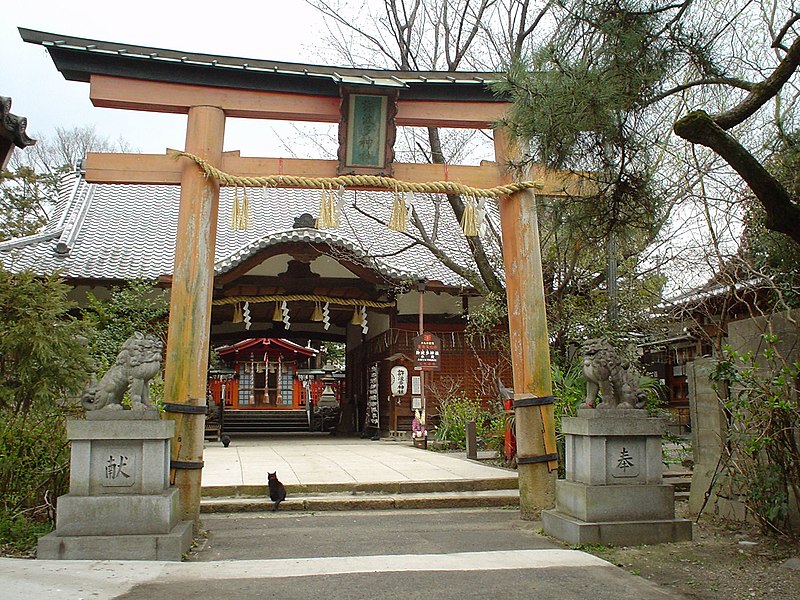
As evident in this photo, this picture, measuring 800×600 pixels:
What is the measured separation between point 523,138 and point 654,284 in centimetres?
608

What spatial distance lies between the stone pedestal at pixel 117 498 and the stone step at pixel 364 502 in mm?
2290

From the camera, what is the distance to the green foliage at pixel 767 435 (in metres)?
5.58

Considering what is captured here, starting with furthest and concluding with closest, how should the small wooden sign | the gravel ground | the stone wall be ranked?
the small wooden sign < the stone wall < the gravel ground

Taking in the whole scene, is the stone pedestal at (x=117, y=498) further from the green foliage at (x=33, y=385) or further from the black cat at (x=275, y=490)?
the black cat at (x=275, y=490)

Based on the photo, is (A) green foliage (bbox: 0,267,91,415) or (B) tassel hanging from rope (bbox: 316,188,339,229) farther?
(B) tassel hanging from rope (bbox: 316,188,339,229)

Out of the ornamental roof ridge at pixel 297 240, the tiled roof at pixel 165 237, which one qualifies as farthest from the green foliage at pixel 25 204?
the ornamental roof ridge at pixel 297 240

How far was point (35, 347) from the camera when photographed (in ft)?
19.5

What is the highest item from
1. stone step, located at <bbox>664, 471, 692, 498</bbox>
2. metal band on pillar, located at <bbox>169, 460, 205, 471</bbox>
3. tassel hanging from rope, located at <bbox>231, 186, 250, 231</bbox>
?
tassel hanging from rope, located at <bbox>231, 186, 250, 231</bbox>

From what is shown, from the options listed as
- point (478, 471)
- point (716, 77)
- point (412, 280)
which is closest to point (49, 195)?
point (412, 280)

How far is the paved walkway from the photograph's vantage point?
9055mm

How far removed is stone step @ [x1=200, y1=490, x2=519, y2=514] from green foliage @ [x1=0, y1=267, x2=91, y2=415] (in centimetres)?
228

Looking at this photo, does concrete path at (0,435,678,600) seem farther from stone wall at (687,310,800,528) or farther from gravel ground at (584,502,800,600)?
stone wall at (687,310,800,528)

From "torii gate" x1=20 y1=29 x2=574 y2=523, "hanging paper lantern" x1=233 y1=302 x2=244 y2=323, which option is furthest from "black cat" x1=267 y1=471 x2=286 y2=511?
"hanging paper lantern" x1=233 y1=302 x2=244 y2=323

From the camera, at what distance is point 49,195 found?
23.3 m
